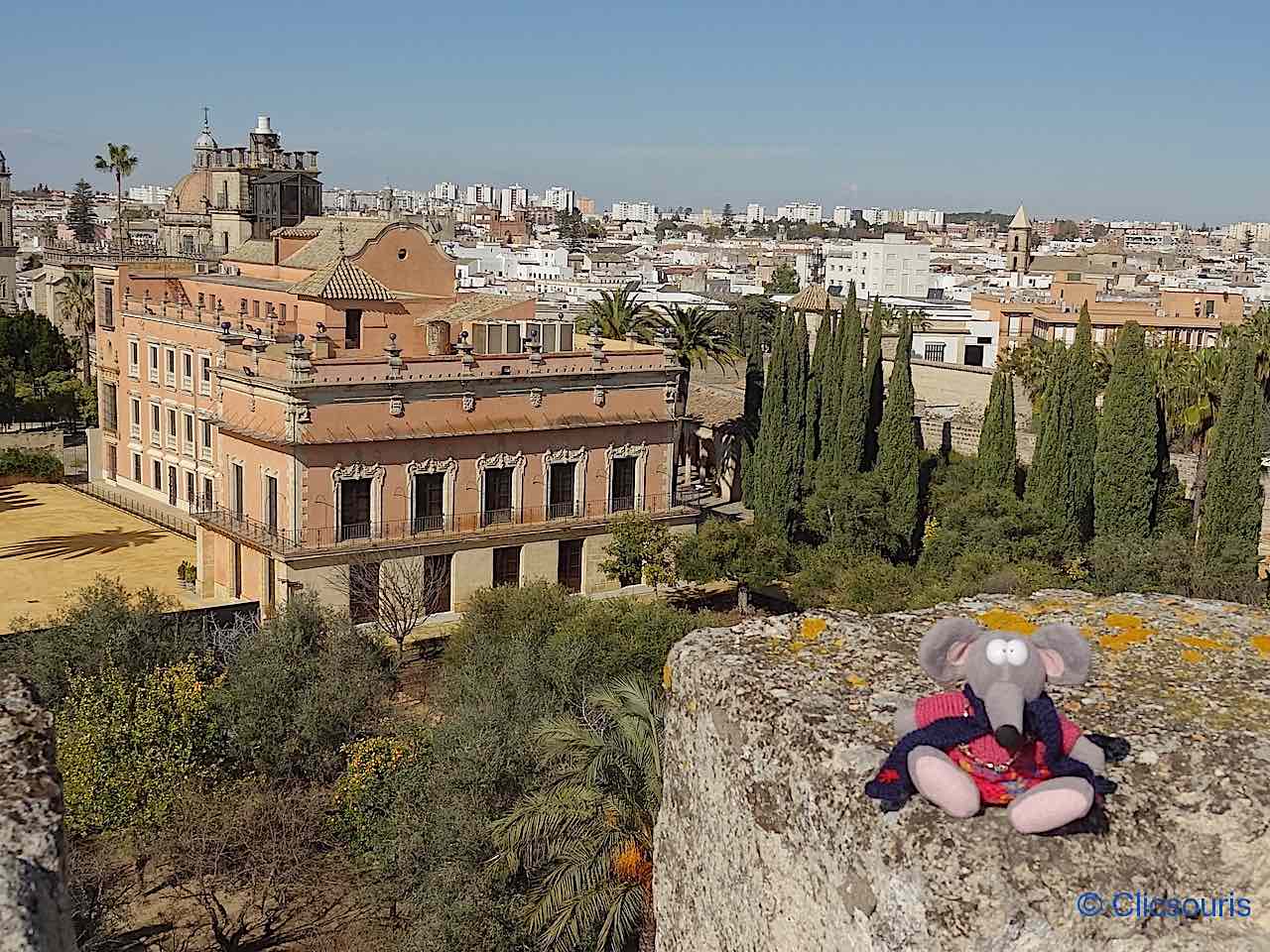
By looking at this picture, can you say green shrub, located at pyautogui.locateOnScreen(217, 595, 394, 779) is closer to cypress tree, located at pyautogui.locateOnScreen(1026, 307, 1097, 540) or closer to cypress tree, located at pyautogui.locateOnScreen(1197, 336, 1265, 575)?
cypress tree, located at pyautogui.locateOnScreen(1026, 307, 1097, 540)

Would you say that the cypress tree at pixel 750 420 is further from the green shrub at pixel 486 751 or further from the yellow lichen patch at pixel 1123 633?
the yellow lichen patch at pixel 1123 633

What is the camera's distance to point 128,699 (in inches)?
672

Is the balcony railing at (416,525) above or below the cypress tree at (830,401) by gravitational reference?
below

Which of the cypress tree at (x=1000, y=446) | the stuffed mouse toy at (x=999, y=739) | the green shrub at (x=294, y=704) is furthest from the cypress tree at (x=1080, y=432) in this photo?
the stuffed mouse toy at (x=999, y=739)

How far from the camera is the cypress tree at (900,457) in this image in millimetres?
→ 29500

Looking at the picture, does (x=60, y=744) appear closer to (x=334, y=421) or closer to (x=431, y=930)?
(x=431, y=930)

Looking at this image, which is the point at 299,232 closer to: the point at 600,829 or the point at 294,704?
the point at 294,704

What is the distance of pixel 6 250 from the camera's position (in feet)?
214

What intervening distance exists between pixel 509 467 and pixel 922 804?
916 inches

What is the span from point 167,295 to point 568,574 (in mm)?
17013

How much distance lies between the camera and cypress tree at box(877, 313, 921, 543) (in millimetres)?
29500

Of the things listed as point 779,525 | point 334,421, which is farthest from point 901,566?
point 334,421

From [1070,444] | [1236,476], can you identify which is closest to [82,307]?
[1070,444]

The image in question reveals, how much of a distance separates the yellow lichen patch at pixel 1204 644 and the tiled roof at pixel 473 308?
2569cm
